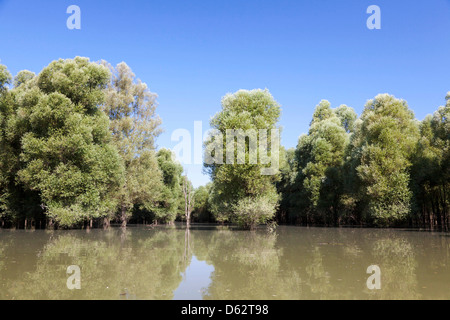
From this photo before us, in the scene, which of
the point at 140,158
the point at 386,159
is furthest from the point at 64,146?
the point at 386,159

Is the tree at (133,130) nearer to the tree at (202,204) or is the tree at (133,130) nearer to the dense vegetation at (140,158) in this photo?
the dense vegetation at (140,158)

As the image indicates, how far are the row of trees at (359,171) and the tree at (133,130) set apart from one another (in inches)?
443

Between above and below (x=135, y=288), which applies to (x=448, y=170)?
above

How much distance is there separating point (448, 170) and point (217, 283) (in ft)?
133

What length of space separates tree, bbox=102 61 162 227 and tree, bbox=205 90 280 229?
12485 mm

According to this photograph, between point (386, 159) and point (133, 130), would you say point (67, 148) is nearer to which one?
point (133, 130)

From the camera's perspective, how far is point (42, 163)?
103 ft

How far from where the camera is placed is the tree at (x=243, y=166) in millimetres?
34188

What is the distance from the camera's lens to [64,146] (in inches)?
1237

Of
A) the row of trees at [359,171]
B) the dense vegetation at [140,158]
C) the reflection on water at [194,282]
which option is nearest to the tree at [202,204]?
the row of trees at [359,171]

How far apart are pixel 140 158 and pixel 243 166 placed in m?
18.5

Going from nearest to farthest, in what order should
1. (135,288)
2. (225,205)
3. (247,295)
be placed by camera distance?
(247,295) < (135,288) < (225,205)

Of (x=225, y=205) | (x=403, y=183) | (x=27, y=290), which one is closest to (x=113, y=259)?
(x=27, y=290)
